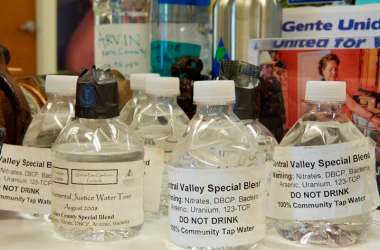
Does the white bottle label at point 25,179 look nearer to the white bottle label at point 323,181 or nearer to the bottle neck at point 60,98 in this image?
the bottle neck at point 60,98

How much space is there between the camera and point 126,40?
2.52 ft

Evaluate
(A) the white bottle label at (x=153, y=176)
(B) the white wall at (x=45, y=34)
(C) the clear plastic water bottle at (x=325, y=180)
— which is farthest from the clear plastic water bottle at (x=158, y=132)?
(B) the white wall at (x=45, y=34)

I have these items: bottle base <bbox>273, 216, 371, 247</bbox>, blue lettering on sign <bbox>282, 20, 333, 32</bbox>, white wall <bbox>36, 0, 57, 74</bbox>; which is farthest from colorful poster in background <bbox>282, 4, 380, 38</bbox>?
white wall <bbox>36, 0, 57, 74</bbox>

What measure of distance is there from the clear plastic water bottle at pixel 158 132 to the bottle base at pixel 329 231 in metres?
0.11

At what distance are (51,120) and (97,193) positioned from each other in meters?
0.12

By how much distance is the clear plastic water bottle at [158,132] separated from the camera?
1.77 ft

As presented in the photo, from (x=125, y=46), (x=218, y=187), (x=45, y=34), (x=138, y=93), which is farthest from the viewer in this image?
(x=45, y=34)

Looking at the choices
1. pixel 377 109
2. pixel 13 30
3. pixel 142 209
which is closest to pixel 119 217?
pixel 142 209

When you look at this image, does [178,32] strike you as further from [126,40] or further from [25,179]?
[25,179]

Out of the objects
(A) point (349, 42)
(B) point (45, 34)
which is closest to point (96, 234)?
(A) point (349, 42)

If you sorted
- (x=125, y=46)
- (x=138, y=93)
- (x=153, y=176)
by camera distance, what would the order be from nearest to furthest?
(x=153, y=176), (x=138, y=93), (x=125, y=46)

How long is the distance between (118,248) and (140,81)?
21 cm

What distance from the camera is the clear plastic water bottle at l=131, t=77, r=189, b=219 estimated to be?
1.77ft

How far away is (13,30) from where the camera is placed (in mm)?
2074
